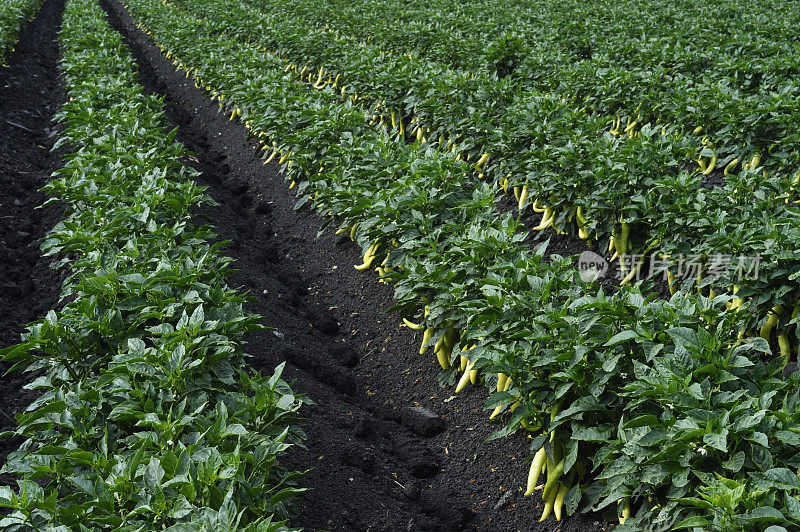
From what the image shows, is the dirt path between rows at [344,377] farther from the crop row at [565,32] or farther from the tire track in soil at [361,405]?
the crop row at [565,32]

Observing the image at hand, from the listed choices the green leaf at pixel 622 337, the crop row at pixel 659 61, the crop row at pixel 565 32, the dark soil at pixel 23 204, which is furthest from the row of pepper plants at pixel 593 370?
the crop row at pixel 565 32

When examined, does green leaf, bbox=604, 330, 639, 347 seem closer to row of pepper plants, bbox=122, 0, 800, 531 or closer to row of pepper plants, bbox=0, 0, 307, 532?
row of pepper plants, bbox=122, 0, 800, 531

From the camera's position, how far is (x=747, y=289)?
12.7 feet

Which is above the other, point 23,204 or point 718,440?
point 23,204

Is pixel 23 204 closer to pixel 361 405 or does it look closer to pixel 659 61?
pixel 361 405

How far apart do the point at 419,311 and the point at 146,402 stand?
2.25 m

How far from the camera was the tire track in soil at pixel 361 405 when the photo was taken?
3133 millimetres

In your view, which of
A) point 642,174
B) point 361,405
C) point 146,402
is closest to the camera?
point 146,402

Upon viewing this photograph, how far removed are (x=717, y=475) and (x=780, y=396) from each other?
698 millimetres

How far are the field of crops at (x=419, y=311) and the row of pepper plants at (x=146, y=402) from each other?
16mm

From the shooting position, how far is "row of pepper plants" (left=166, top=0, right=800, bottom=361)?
3.92 meters

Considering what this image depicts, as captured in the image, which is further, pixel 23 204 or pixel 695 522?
pixel 23 204

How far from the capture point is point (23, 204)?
21.7ft

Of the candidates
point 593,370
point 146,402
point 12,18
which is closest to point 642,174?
point 593,370
